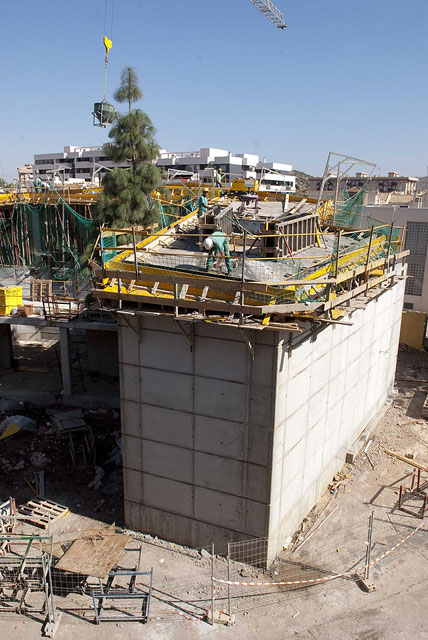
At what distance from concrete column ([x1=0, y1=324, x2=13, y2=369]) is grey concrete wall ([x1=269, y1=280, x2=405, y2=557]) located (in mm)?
16024

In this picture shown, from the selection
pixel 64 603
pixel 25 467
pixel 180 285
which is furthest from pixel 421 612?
pixel 25 467

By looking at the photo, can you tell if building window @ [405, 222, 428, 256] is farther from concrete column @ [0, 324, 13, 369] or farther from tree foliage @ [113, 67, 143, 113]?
concrete column @ [0, 324, 13, 369]

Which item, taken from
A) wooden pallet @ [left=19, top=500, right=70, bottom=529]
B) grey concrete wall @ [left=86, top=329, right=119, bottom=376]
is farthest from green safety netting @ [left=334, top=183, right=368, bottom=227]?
wooden pallet @ [left=19, top=500, right=70, bottom=529]

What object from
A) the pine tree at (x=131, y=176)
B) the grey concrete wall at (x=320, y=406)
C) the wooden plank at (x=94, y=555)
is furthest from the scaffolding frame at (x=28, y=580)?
the pine tree at (x=131, y=176)

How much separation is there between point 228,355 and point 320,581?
517 centimetres

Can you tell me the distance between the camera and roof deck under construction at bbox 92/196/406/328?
9195 mm

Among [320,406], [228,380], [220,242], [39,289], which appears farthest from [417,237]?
[228,380]

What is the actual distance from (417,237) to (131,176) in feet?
61.3

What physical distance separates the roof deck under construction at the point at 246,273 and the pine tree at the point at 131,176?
4523 mm

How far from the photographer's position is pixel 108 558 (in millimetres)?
9664

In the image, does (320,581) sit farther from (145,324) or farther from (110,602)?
(145,324)

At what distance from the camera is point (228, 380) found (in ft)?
32.3

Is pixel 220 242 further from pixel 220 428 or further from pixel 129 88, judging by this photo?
pixel 129 88

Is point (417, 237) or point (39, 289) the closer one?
point (39, 289)
